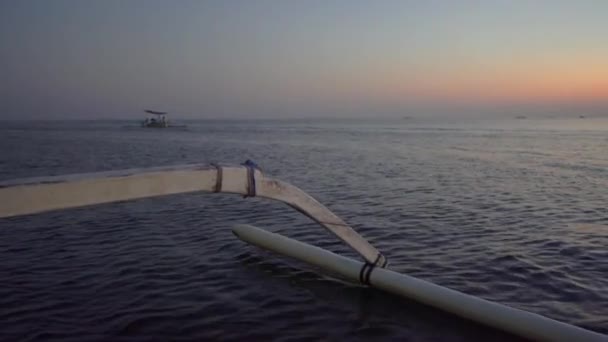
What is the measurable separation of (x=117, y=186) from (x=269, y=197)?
1819 mm

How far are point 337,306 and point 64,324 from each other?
362 cm

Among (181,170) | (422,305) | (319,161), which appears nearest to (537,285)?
(422,305)

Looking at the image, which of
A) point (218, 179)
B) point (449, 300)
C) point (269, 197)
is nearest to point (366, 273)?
point (449, 300)

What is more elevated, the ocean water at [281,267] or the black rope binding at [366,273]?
the black rope binding at [366,273]

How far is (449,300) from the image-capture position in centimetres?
581

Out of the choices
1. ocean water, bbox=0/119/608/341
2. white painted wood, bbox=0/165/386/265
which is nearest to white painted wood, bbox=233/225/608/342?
ocean water, bbox=0/119/608/341

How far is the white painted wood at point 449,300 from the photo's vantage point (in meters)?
4.94

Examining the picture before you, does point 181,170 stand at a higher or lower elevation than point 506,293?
higher

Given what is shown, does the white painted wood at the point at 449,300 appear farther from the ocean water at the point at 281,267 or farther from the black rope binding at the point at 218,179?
the black rope binding at the point at 218,179

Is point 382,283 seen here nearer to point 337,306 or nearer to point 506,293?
point 337,306

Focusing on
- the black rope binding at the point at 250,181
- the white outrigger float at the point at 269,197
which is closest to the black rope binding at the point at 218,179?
the white outrigger float at the point at 269,197

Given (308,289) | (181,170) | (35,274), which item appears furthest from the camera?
(35,274)

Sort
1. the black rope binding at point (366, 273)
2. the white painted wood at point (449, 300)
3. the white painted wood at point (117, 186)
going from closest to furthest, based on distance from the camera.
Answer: the white painted wood at point (117, 186) < the white painted wood at point (449, 300) < the black rope binding at point (366, 273)

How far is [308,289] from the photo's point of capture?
700 centimetres
